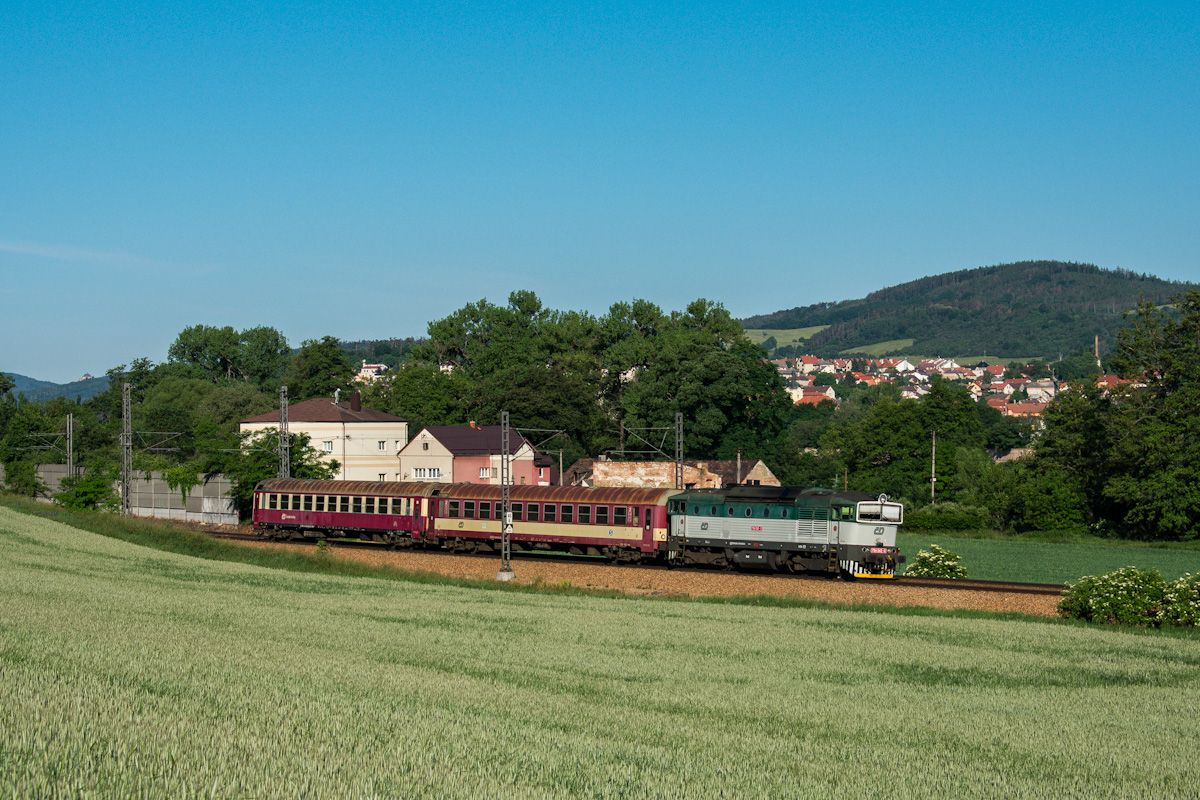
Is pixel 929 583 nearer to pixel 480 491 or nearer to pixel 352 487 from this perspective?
pixel 480 491

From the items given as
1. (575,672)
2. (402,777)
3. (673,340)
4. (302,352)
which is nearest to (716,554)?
(575,672)

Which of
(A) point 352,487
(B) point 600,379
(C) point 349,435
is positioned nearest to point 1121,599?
(A) point 352,487

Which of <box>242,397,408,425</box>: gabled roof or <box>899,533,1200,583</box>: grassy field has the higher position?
<box>242,397,408,425</box>: gabled roof

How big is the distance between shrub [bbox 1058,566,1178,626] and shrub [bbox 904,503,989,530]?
48891 millimetres

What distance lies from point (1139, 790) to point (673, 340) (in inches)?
4578

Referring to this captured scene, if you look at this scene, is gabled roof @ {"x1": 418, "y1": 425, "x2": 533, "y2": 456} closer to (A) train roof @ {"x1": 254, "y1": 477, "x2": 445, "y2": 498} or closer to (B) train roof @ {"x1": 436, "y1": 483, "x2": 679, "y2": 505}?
(A) train roof @ {"x1": 254, "y1": 477, "x2": 445, "y2": 498}

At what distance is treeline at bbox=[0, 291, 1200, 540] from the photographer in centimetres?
7475

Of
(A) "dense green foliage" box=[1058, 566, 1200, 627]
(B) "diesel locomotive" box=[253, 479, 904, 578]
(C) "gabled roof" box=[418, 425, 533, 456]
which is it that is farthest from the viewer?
(C) "gabled roof" box=[418, 425, 533, 456]

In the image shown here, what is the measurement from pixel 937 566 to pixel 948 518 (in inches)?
1551

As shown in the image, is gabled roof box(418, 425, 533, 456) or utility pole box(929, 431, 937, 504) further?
utility pole box(929, 431, 937, 504)

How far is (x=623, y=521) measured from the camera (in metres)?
48.9

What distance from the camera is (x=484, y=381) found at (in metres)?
133

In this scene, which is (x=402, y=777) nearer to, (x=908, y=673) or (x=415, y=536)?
(x=908, y=673)

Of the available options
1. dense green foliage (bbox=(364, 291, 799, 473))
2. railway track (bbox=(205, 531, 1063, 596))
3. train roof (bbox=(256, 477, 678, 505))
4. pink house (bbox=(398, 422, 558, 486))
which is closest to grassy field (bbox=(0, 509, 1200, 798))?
railway track (bbox=(205, 531, 1063, 596))
